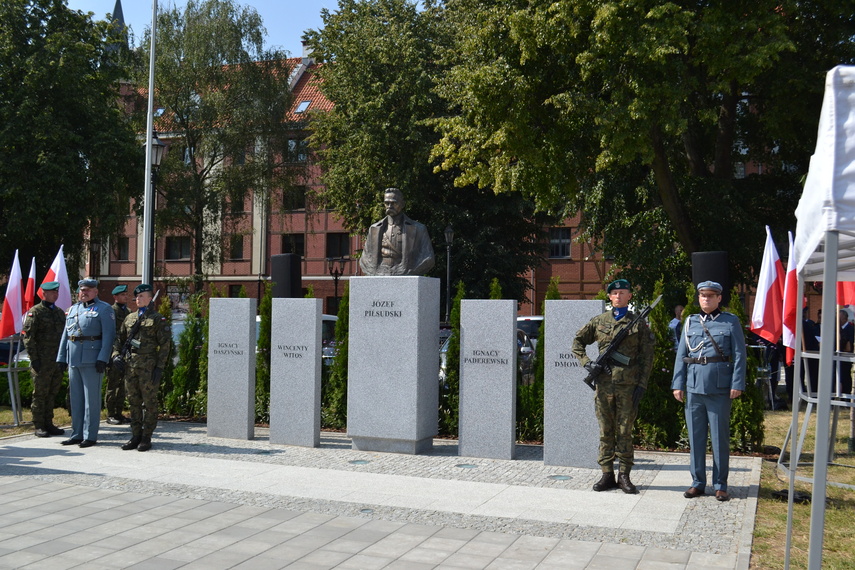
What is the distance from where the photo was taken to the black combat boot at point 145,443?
1024 cm

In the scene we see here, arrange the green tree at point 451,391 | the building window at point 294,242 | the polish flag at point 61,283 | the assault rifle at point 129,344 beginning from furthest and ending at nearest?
the building window at point 294,242, the polish flag at point 61,283, the green tree at point 451,391, the assault rifle at point 129,344

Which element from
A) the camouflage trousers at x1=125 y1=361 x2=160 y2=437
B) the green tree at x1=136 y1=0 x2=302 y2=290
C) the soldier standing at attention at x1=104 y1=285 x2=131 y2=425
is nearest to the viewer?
the camouflage trousers at x1=125 y1=361 x2=160 y2=437

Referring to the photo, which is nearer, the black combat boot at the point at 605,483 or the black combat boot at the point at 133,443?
the black combat boot at the point at 605,483

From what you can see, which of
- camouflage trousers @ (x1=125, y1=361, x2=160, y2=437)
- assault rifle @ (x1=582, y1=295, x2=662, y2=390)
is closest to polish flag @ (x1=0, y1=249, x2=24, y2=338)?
camouflage trousers @ (x1=125, y1=361, x2=160, y2=437)

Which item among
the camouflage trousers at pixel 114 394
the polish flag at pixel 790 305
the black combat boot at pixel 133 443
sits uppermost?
the polish flag at pixel 790 305

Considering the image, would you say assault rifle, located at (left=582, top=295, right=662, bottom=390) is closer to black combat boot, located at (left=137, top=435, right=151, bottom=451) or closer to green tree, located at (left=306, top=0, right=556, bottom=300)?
black combat boot, located at (left=137, top=435, right=151, bottom=451)

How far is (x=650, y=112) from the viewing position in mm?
17922

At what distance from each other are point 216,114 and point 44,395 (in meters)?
26.7

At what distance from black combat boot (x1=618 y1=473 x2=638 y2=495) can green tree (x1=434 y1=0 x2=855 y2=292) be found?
35.7ft

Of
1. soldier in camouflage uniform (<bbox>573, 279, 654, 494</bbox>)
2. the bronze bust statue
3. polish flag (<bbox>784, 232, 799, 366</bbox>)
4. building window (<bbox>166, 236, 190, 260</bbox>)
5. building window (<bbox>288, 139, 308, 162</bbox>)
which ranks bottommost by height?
soldier in camouflage uniform (<bbox>573, 279, 654, 494</bbox>)

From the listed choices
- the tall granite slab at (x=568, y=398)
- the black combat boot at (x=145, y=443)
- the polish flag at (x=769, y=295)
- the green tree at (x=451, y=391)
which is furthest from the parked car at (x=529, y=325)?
the black combat boot at (x=145, y=443)

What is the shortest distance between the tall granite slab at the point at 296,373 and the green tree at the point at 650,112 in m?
9.37

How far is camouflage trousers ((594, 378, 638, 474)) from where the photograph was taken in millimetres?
8086

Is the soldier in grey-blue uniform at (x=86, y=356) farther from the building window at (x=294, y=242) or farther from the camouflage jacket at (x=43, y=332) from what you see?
the building window at (x=294, y=242)
